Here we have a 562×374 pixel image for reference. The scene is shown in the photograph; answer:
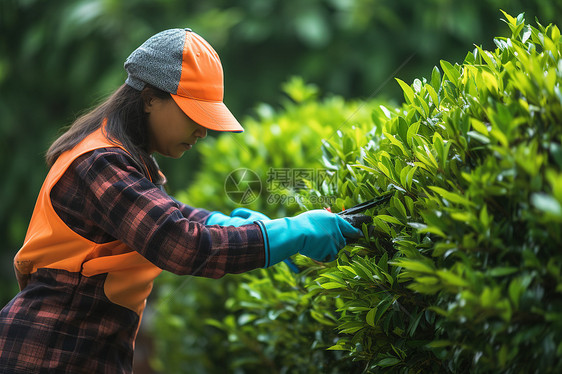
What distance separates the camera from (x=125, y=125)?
2.01 m

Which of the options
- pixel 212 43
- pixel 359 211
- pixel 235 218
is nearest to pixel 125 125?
pixel 235 218

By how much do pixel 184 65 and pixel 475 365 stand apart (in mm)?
1414

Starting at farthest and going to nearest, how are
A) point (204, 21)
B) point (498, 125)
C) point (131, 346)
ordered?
1. point (204, 21)
2. point (131, 346)
3. point (498, 125)

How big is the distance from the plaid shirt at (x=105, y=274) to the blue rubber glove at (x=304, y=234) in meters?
0.04

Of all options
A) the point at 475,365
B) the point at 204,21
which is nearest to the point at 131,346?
the point at 475,365

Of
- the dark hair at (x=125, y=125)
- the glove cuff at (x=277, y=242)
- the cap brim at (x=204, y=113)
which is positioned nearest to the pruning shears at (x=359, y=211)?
the glove cuff at (x=277, y=242)

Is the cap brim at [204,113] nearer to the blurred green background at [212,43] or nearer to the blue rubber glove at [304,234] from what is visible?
the blue rubber glove at [304,234]

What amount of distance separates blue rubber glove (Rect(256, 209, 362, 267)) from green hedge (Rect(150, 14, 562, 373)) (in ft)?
0.27

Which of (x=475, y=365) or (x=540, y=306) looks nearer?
(x=540, y=306)

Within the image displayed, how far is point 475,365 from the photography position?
1.43 metres

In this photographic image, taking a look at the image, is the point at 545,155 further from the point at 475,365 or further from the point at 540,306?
the point at 475,365

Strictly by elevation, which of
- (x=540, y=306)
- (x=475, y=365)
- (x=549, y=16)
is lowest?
(x=475, y=365)

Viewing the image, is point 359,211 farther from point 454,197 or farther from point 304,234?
point 454,197

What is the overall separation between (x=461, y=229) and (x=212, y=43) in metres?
5.39
